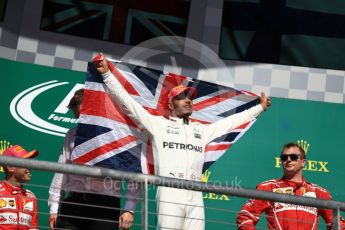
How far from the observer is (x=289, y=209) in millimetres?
4145

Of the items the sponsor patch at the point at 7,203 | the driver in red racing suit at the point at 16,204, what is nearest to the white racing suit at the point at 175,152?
the driver in red racing suit at the point at 16,204

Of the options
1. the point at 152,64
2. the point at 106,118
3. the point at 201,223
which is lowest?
the point at 201,223

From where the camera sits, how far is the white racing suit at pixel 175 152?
3.95 m

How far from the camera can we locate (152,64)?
6.23m

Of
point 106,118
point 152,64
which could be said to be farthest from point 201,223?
point 152,64

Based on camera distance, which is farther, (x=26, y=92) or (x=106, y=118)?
(x=26, y=92)

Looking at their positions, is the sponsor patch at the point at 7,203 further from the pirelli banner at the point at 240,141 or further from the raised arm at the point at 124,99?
the pirelli banner at the point at 240,141

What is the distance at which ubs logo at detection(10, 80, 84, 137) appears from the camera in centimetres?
594

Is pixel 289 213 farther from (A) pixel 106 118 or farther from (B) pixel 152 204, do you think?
(B) pixel 152 204

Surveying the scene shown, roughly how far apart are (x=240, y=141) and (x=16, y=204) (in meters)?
2.36

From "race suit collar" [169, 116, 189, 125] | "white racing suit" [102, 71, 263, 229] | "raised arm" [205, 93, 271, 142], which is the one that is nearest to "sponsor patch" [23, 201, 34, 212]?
"white racing suit" [102, 71, 263, 229]

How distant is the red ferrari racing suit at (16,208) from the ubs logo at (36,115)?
1.46 meters

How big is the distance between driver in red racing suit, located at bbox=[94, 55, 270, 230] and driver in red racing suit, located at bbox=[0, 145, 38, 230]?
0.83 meters

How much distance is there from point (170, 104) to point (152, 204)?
5.13 feet
